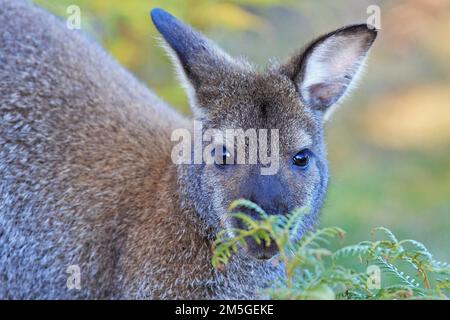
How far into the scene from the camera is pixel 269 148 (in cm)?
402

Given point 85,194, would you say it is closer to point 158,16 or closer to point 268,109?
point 158,16

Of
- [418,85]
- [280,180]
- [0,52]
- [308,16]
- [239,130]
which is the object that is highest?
[308,16]

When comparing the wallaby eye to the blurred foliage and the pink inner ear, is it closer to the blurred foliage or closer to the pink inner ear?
the blurred foliage

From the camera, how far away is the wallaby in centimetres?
423

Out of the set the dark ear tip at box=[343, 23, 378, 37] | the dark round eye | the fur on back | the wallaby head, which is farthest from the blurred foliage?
the dark ear tip at box=[343, 23, 378, 37]

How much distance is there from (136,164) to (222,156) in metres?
0.96

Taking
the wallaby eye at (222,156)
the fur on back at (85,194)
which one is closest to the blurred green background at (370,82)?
the fur on back at (85,194)

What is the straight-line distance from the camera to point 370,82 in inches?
467

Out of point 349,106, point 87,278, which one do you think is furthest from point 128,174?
point 349,106

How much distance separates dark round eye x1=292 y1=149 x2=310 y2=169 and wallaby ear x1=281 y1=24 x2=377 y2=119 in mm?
349

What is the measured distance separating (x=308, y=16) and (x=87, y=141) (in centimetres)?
586

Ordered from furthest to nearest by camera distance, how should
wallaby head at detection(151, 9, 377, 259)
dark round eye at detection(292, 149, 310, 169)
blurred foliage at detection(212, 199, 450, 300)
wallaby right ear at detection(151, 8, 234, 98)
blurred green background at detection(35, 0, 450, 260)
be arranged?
blurred green background at detection(35, 0, 450, 260)
wallaby right ear at detection(151, 8, 234, 98)
dark round eye at detection(292, 149, 310, 169)
wallaby head at detection(151, 9, 377, 259)
blurred foliage at detection(212, 199, 450, 300)
